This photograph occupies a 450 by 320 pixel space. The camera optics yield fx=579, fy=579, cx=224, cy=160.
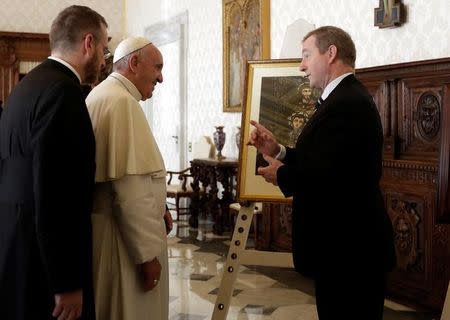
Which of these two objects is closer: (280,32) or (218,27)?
(280,32)

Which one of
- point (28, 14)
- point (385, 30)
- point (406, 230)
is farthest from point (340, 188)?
point (28, 14)

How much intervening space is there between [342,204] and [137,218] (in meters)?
0.83

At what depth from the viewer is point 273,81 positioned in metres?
3.73

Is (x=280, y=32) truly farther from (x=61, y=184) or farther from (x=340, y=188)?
(x=61, y=184)

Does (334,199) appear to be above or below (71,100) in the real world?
below

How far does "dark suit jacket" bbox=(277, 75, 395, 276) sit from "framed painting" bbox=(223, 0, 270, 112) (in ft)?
15.6

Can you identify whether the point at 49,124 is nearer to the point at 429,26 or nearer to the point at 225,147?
the point at 429,26

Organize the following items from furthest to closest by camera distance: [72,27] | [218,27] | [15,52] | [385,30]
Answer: [15,52], [218,27], [385,30], [72,27]

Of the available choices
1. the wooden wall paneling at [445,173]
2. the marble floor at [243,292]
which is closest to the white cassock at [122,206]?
the wooden wall paneling at [445,173]

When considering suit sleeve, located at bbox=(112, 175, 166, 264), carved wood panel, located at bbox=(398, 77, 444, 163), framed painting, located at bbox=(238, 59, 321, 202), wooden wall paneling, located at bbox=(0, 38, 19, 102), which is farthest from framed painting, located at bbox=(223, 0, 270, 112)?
suit sleeve, located at bbox=(112, 175, 166, 264)

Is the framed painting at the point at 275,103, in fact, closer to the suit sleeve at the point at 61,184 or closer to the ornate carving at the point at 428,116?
the ornate carving at the point at 428,116

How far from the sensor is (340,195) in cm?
234

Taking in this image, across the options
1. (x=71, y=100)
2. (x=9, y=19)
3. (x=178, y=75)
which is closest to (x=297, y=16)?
(x=178, y=75)

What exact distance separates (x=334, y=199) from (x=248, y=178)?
1.33 m
